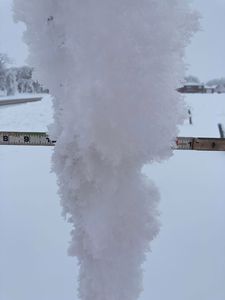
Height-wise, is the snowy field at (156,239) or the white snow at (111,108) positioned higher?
the white snow at (111,108)

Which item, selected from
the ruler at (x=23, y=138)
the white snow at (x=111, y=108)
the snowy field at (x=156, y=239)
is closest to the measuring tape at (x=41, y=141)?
the ruler at (x=23, y=138)

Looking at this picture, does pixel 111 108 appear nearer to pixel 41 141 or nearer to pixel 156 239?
pixel 156 239

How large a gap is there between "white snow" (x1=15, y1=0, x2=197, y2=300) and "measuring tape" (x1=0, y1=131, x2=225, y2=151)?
104 inches

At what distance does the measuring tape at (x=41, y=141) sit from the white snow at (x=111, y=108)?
2636mm

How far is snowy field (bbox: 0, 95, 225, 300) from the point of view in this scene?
5.11ft

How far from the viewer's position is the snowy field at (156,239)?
61.4 inches

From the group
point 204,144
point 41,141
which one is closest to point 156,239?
point 41,141

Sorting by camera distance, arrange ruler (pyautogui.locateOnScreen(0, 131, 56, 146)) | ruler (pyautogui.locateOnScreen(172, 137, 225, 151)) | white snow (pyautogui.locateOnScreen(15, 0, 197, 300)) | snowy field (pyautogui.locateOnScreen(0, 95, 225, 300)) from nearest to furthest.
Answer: white snow (pyautogui.locateOnScreen(15, 0, 197, 300))
snowy field (pyautogui.locateOnScreen(0, 95, 225, 300))
ruler (pyautogui.locateOnScreen(0, 131, 56, 146))
ruler (pyautogui.locateOnScreen(172, 137, 225, 151))

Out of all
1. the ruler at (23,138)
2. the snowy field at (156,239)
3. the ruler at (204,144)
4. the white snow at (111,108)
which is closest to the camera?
the white snow at (111,108)

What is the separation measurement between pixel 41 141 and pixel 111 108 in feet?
9.44

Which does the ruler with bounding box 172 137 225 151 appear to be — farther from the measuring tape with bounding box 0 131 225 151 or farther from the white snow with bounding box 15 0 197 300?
the white snow with bounding box 15 0 197 300

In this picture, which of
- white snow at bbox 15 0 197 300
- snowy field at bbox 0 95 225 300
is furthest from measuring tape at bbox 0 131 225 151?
white snow at bbox 15 0 197 300

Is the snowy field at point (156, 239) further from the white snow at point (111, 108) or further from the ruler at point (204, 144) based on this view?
the white snow at point (111, 108)

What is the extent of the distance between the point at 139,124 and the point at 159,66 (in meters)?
0.09
